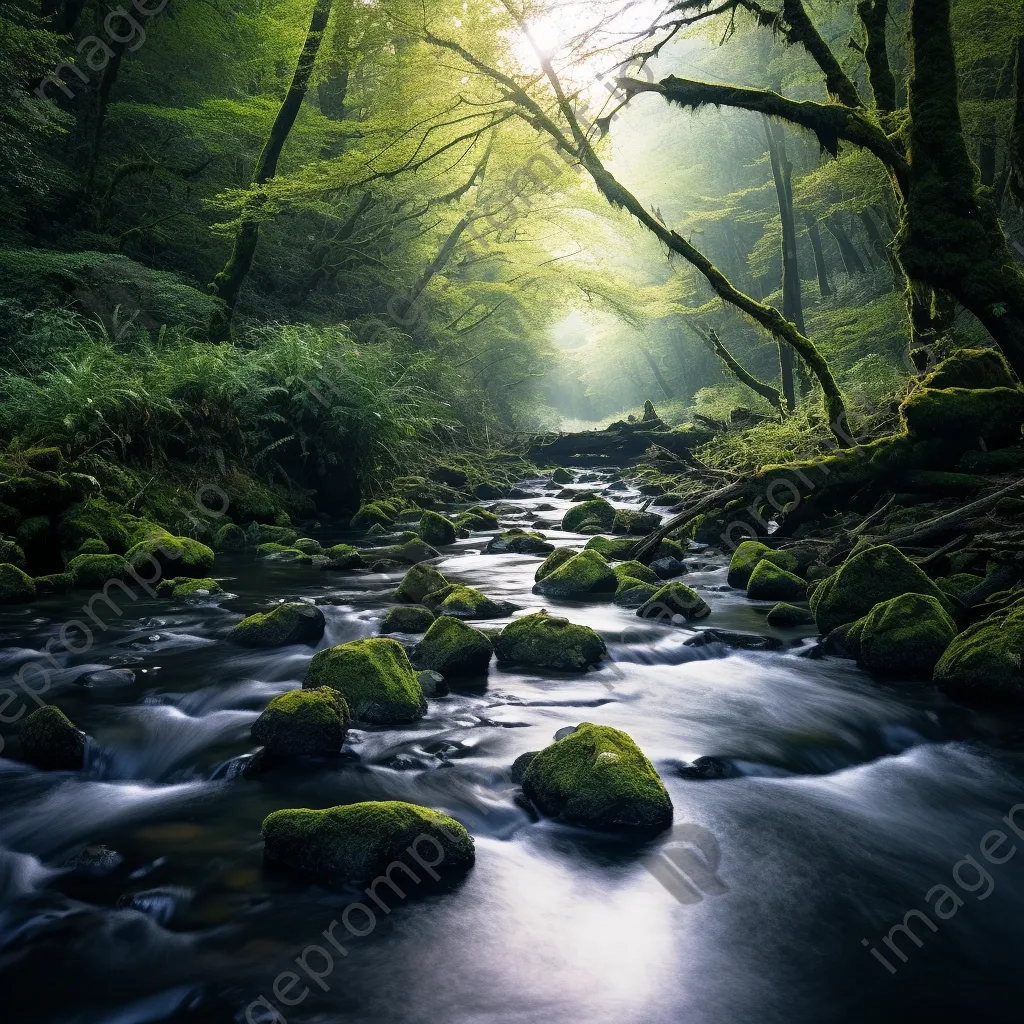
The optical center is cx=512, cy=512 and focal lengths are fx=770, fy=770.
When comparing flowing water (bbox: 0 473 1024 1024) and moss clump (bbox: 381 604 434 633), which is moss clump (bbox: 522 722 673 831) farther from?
moss clump (bbox: 381 604 434 633)

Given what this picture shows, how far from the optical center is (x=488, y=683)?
16.0 feet

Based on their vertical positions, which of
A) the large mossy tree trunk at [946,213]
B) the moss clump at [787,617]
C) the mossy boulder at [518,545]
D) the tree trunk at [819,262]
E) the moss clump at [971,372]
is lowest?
the mossy boulder at [518,545]

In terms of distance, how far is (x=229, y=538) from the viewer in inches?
376

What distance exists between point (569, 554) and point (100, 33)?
13.7 m

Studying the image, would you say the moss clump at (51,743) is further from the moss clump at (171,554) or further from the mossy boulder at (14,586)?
the moss clump at (171,554)

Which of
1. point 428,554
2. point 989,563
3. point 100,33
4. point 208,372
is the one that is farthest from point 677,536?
point 100,33

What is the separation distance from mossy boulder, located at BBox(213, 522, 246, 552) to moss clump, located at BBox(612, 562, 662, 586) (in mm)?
4690

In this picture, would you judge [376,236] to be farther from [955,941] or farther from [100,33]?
[955,941]

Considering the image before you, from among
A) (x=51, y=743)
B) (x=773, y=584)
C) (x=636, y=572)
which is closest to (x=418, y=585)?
(x=636, y=572)

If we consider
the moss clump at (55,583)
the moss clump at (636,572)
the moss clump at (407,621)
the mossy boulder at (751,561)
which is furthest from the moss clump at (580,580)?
the moss clump at (55,583)

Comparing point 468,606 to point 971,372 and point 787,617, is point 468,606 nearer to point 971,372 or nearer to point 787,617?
point 787,617

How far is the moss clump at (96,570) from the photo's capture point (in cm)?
706

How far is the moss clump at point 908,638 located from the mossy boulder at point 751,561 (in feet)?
7.82

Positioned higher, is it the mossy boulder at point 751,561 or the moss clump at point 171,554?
the moss clump at point 171,554
